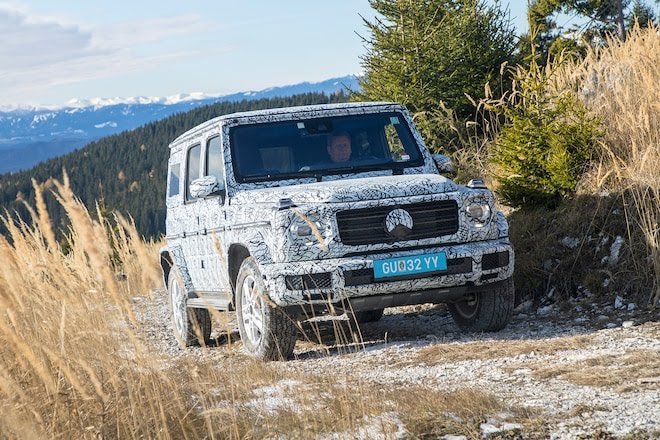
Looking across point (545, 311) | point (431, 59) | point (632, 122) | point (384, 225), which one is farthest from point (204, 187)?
point (431, 59)

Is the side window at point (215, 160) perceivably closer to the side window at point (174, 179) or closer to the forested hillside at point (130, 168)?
the side window at point (174, 179)

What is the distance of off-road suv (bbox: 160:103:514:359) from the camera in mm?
6113

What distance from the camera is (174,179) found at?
29.0 feet

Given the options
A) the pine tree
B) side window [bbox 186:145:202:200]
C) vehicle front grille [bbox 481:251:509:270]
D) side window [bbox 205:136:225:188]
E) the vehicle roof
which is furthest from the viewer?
the pine tree

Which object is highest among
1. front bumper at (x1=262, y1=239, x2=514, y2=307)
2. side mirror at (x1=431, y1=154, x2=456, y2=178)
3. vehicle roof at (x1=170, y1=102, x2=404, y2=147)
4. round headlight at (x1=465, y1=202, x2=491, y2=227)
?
vehicle roof at (x1=170, y1=102, x2=404, y2=147)

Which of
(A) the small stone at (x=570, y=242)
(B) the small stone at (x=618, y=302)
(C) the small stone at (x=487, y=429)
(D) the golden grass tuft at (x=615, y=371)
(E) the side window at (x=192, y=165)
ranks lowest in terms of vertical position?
(B) the small stone at (x=618, y=302)

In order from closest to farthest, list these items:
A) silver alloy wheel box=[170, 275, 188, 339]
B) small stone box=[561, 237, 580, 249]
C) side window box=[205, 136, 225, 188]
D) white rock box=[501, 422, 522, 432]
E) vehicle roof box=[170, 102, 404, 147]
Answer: white rock box=[501, 422, 522, 432], side window box=[205, 136, 225, 188], vehicle roof box=[170, 102, 404, 147], small stone box=[561, 237, 580, 249], silver alloy wheel box=[170, 275, 188, 339]

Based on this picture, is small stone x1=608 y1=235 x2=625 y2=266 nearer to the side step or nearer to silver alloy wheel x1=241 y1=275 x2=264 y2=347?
silver alloy wheel x1=241 y1=275 x2=264 y2=347

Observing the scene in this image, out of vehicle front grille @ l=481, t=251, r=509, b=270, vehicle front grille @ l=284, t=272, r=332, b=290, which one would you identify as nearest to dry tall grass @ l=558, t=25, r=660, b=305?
vehicle front grille @ l=481, t=251, r=509, b=270

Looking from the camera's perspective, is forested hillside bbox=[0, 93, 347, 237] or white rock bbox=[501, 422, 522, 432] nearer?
white rock bbox=[501, 422, 522, 432]

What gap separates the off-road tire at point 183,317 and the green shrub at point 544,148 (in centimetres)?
347

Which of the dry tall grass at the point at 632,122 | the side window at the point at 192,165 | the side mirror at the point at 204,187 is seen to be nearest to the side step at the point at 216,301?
the side mirror at the point at 204,187

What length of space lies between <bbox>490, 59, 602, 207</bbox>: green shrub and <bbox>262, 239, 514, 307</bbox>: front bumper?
255 centimetres

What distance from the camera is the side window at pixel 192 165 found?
805 cm
